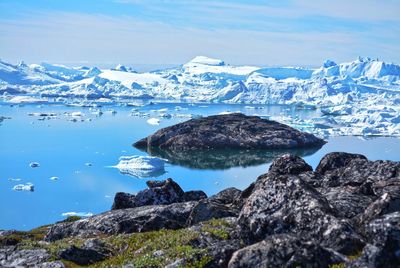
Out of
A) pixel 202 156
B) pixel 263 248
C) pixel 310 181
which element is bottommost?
pixel 202 156

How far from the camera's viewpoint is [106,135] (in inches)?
4749

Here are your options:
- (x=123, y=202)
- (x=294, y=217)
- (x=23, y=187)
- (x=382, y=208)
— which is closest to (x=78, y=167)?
(x=23, y=187)

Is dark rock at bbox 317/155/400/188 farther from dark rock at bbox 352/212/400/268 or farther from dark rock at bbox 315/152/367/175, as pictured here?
dark rock at bbox 352/212/400/268

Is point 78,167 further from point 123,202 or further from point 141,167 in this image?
point 123,202

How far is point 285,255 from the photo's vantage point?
10.3 m

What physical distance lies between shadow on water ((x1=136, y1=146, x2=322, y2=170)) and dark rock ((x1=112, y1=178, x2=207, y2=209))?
65942mm

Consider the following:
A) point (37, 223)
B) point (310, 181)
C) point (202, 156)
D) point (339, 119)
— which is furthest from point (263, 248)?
point (339, 119)

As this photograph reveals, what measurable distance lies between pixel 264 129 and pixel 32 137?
60.6 metres

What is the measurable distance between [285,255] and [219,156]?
329ft

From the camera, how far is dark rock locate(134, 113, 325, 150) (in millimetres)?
121438

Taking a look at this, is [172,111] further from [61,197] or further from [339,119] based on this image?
[61,197]

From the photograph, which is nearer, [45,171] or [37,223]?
[37,223]

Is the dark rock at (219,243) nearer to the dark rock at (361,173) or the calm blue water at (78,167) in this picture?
the dark rock at (361,173)

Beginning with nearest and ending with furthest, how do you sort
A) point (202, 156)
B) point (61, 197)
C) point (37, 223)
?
1. point (37, 223)
2. point (61, 197)
3. point (202, 156)
